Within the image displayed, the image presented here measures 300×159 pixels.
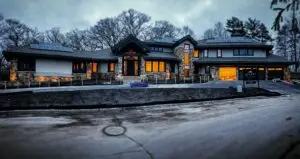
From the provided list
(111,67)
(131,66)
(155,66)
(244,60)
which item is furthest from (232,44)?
(111,67)

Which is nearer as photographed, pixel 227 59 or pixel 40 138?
pixel 40 138

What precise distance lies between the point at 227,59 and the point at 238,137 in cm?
2987

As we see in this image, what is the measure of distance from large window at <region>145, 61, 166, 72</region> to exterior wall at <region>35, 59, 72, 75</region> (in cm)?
1100

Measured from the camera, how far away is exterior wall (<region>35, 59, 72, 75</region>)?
28.4 m

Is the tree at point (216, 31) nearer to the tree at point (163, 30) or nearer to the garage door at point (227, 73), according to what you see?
the tree at point (163, 30)

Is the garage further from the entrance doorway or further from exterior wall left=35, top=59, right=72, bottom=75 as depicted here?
exterior wall left=35, top=59, right=72, bottom=75

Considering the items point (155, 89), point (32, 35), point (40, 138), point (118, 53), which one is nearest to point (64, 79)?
point (118, 53)

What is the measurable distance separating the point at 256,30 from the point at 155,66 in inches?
1285

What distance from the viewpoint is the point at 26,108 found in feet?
53.7

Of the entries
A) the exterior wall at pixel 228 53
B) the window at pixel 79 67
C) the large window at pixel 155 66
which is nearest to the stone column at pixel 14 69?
the window at pixel 79 67

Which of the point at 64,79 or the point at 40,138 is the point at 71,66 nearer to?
the point at 64,79

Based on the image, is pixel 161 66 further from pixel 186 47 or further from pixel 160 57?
pixel 186 47

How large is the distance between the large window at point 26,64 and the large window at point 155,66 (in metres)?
15.1

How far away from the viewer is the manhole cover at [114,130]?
34.2ft
